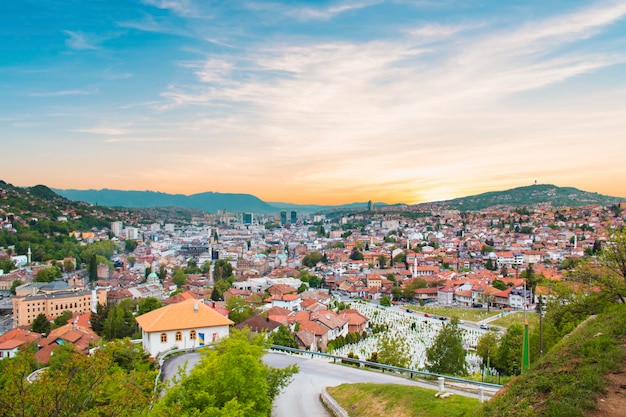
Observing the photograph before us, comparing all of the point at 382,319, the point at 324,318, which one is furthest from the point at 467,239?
the point at 324,318

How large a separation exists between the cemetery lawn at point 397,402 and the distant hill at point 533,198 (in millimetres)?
136592

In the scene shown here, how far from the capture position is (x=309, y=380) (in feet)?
35.9

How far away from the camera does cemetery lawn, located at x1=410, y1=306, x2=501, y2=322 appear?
34.1 meters

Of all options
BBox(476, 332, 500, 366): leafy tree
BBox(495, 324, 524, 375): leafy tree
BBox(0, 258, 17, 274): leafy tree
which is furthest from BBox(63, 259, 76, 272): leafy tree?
BBox(495, 324, 524, 375): leafy tree

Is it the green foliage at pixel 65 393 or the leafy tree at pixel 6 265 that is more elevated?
the green foliage at pixel 65 393

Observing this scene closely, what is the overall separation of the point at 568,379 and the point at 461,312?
1317 inches

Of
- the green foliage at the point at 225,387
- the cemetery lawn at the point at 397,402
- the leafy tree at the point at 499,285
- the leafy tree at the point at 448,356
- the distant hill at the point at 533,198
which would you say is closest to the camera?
the green foliage at the point at 225,387

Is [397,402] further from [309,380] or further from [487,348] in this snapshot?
[487,348]

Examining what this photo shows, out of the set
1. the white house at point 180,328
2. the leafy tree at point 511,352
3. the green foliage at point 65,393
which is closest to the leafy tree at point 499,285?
the leafy tree at point 511,352

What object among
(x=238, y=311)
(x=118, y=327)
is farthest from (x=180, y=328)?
(x=118, y=327)

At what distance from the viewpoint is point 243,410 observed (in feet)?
19.4

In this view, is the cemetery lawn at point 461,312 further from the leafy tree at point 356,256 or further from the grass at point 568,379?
the leafy tree at point 356,256

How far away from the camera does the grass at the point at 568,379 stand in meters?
4.48

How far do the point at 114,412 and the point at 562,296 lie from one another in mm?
8871
